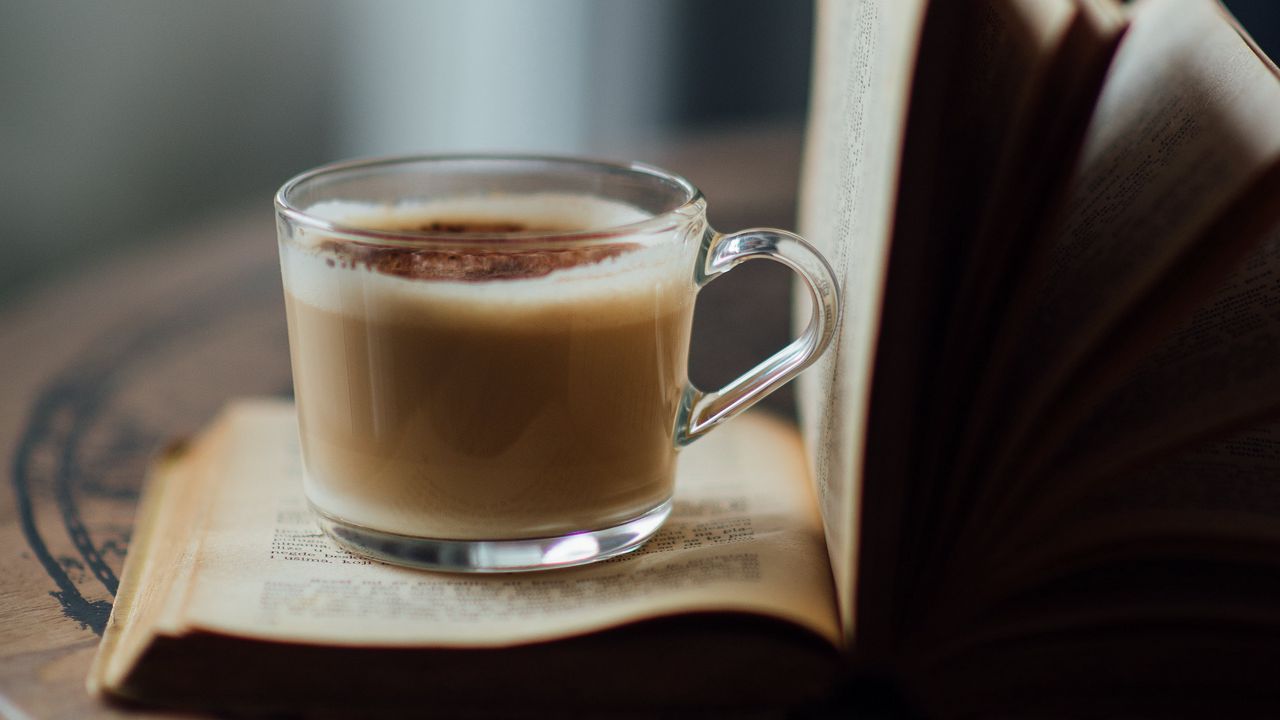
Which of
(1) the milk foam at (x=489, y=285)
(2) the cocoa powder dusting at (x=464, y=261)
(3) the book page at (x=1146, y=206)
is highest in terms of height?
(3) the book page at (x=1146, y=206)

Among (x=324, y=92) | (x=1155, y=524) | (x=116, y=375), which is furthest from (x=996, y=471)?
(x=324, y=92)

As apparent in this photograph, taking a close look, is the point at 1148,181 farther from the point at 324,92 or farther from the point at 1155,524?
the point at 324,92

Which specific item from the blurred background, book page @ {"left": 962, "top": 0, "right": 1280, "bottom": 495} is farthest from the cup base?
the blurred background

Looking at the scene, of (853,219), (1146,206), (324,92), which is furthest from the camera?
(324,92)

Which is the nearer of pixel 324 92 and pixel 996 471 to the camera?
pixel 996 471

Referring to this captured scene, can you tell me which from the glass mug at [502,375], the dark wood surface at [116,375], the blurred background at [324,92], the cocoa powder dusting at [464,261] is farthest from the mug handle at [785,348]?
the blurred background at [324,92]

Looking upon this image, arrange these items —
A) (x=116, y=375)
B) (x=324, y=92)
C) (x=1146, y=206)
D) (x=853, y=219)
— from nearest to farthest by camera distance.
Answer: (x=1146, y=206), (x=853, y=219), (x=116, y=375), (x=324, y=92)

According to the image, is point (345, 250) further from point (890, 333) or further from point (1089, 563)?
point (1089, 563)

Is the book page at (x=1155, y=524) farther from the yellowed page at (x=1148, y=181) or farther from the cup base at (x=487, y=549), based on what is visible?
the cup base at (x=487, y=549)
